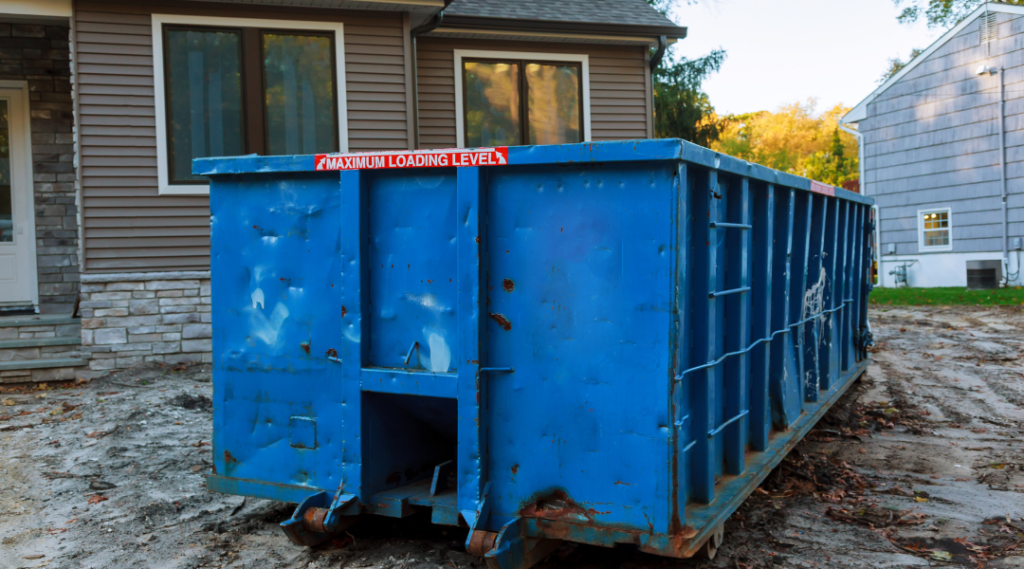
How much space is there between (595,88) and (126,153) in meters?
6.51

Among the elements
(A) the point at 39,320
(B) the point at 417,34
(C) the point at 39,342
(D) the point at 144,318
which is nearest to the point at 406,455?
(D) the point at 144,318

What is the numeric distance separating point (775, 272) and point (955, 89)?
19392 millimetres

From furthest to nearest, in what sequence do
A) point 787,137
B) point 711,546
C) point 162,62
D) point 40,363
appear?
point 787,137 < point 162,62 < point 40,363 < point 711,546

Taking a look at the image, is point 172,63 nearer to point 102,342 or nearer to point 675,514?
point 102,342

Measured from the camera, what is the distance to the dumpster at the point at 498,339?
3250 millimetres

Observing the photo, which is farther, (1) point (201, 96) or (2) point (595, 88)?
(2) point (595, 88)

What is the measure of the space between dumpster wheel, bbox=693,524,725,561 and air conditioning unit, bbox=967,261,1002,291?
60.9 ft

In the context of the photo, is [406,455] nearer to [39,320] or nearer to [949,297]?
[39,320]

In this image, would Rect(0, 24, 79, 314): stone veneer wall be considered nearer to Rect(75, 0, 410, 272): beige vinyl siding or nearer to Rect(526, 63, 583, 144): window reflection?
Rect(75, 0, 410, 272): beige vinyl siding

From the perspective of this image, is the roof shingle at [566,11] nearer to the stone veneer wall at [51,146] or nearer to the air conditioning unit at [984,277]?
the stone veneer wall at [51,146]

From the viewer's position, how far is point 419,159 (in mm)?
3564

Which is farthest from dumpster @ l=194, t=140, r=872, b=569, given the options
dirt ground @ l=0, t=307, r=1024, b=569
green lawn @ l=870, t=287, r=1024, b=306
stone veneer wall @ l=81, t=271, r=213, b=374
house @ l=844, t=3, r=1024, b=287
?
house @ l=844, t=3, r=1024, b=287

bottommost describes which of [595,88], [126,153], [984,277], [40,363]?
[40,363]

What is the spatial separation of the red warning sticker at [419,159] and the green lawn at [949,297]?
51.0 feet
